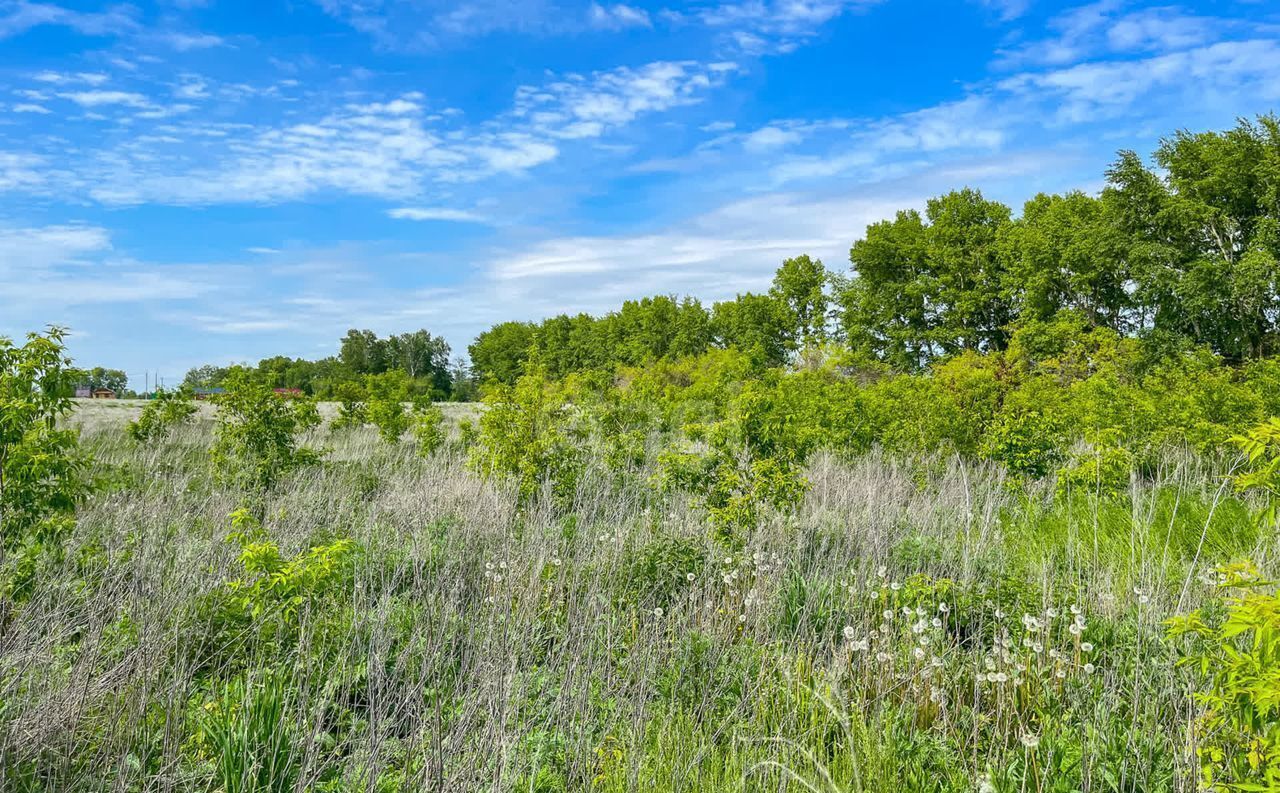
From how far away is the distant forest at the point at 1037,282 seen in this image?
80.5ft

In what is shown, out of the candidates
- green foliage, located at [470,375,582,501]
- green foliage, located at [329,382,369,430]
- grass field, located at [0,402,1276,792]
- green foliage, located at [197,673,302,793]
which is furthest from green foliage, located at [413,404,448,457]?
green foliage, located at [197,673,302,793]

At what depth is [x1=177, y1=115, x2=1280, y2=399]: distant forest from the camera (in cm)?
2455

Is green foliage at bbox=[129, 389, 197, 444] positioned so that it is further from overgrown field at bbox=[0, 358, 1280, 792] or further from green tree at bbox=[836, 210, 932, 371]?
green tree at bbox=[836, 210, 932, 371]

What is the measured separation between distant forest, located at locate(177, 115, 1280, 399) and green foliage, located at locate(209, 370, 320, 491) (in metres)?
0.62

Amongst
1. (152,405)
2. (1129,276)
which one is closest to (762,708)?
(152,405)

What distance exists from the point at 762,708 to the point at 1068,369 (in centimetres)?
1667

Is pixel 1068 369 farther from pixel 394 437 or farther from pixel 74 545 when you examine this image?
pixel 74 545

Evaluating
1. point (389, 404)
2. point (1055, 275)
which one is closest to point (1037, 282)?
point (1055, 275)

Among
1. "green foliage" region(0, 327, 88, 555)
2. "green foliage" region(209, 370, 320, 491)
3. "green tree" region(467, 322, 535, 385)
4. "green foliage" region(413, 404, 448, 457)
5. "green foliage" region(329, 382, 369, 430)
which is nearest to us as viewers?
"green foliage" region(0, 327, 88, 555)

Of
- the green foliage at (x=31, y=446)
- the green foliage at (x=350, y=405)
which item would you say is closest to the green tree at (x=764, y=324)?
the green foliage at (x=350, y=405)

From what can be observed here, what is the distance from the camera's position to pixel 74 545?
5.24 metres

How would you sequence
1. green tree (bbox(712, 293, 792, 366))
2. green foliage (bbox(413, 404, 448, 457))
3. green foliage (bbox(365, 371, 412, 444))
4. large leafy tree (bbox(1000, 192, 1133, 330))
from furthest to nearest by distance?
green tree (bbox(712, 293, 792, 366)), large leafy tree (bbox(1000, 192, 1133, 330)), green foliage (bbox(365, 371, 412, 444)), green foliage (bbox(413, 404, 448, 457))

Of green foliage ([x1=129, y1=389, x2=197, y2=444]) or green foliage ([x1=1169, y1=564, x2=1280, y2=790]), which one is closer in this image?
green foliage ([x1=1169, y1=564, x2=1280, y2=790])

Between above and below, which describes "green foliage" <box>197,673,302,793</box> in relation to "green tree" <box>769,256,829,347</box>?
below
